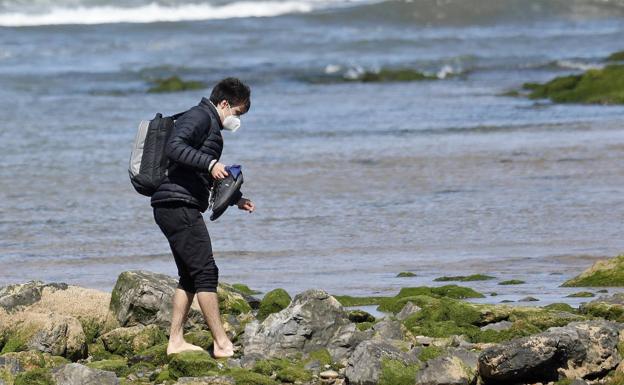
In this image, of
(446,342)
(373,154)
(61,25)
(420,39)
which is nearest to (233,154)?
(373,154)

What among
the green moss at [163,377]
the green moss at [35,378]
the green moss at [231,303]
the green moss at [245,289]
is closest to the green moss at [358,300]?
the green moss at [231,303]

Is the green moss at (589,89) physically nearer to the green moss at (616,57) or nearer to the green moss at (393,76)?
the green moss at (393,76)

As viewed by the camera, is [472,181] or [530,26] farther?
[530,26]

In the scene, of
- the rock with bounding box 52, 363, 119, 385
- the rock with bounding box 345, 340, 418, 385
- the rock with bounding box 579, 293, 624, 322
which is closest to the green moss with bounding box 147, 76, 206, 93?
the rock with bounding box 579, 293, 624, 322

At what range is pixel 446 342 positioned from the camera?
7238 mm

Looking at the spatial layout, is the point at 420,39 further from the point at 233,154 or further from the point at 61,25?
the point at 233,154

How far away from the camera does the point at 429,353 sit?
6.81 m

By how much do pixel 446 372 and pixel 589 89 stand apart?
18544mm

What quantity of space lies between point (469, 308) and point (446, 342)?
2.27 feet

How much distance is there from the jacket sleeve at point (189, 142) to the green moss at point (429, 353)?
5.00 feet

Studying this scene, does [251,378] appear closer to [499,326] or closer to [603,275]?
[499,326]

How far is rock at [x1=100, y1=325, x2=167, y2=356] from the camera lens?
750 centimetres

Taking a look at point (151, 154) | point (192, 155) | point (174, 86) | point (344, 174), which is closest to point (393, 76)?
point (174, 86)

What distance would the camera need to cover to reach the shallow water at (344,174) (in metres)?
11.0
